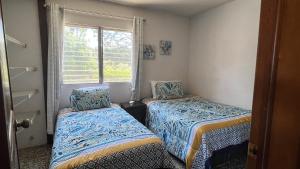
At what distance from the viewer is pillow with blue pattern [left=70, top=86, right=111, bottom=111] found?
2.68m

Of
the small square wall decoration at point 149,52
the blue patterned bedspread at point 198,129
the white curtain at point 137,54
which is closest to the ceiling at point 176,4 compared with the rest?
the white curtain at point 137,54

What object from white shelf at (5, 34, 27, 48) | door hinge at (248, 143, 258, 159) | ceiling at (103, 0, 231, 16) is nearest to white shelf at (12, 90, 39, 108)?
white shelf at (5, 34, 27, 48)

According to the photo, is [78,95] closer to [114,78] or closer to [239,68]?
[114,78]

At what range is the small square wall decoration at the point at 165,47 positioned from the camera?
3.61m

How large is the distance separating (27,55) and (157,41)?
227cm

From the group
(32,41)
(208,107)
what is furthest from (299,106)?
(32,41)

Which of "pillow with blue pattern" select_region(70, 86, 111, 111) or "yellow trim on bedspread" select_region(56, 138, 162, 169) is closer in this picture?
"yellow trim on bedspread" select_region(56, 138, 162, 169)

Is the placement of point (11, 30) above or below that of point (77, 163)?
above

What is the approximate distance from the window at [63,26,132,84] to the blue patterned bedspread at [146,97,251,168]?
1.11 m

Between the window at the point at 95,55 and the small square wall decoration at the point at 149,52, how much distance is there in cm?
31

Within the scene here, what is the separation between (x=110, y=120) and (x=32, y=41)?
168cm

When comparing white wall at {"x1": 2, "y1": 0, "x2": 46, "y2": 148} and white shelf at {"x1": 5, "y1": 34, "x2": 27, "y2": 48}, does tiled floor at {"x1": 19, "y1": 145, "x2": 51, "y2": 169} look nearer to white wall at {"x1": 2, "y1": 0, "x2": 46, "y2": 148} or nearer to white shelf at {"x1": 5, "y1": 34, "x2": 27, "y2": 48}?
white wall at {"x1": 2, "y1": 0, "x2": 46, "y2": 148}

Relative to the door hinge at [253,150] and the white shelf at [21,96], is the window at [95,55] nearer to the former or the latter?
the white shelf at [21,96]

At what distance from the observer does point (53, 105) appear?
264 centimetres
